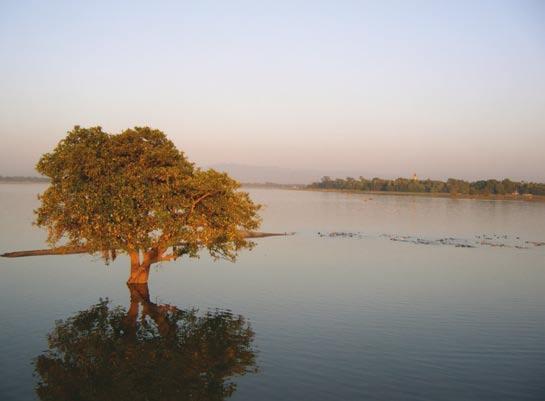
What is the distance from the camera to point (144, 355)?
2641cm

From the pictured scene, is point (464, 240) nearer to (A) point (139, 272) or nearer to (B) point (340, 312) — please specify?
(B) point (340, 312)

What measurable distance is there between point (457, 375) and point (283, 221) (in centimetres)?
8230

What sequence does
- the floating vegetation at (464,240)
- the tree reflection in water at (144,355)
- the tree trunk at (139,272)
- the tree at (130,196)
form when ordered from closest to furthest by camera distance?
the tree reflection in water at (144,355), the tree at (130,196), the tree trunk at (139,272), the floating vegetation at (464,240)

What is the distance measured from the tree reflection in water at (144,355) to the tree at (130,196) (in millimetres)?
5328

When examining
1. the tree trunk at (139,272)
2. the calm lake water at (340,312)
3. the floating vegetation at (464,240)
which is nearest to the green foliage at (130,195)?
the tree trunk at (139,272)

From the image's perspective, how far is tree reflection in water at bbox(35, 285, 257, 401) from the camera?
2222 cm

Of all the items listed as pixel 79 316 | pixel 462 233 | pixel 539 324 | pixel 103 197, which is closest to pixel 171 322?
pixel 79 316

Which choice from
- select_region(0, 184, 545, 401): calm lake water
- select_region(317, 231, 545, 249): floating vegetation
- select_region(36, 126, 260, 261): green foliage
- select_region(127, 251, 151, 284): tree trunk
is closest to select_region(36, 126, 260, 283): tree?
select_region(36, 126, 260, 261): green foliage

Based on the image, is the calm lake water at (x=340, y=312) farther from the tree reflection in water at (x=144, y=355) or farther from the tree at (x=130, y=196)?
the tree at (x=130, y=196)

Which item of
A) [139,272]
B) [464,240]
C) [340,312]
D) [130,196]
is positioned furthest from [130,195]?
[464,240]

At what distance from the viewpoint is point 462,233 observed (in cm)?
8981

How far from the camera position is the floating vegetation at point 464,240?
73.8 m

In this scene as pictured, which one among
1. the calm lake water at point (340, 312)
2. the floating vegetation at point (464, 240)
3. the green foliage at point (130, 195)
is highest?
the green foliage at point (130, 195)

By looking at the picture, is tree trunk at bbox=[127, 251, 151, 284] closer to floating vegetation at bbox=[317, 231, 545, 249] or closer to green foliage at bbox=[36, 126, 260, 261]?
green foliage at bbox=[36, 126, 260, 261]
